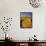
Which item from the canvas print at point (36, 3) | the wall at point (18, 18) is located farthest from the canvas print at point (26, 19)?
the canvas print at point (36, 3)

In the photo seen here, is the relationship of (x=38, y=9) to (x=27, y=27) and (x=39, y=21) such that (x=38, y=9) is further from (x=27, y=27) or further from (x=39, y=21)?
(x=27, y=27)

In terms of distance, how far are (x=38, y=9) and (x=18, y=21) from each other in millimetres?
824

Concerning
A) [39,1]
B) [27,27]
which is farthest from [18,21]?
[39,1]

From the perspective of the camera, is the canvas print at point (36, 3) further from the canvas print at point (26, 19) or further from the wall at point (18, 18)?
the canvas print at point (26, 19)

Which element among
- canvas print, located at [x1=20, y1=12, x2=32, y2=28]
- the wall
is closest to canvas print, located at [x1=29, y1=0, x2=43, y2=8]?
the wall

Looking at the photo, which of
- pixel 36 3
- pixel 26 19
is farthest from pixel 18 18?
pixel 36 3

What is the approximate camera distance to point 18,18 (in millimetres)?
4801

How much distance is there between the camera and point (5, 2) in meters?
4.79

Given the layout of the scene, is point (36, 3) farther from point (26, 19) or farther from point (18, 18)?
point (18, 18)

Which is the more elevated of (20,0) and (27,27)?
(20,0)

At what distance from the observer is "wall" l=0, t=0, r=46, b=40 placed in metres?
4.78

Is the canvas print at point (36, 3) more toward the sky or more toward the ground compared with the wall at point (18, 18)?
more toward the sky

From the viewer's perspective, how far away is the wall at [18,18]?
478cm

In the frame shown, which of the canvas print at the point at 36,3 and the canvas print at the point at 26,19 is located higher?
the canvas print at the point at 36,3
